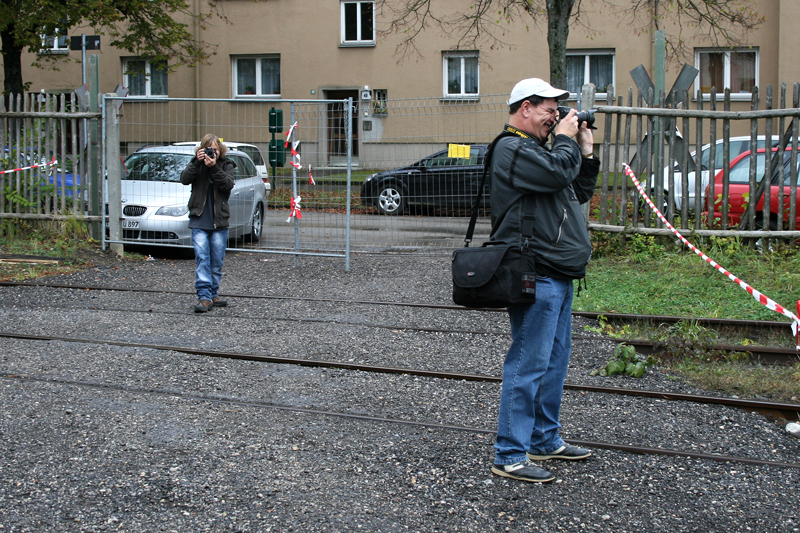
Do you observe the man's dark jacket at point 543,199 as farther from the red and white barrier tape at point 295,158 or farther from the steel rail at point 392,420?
the red and white barrier tape at point 295,158

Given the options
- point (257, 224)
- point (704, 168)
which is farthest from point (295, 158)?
point (704, 168)

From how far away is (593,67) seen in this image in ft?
82.0

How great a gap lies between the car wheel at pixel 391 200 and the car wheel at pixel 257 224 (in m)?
2.25

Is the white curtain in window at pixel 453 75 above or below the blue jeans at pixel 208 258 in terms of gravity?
above

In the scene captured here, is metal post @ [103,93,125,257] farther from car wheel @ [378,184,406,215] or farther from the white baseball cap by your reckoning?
the white baseball cap

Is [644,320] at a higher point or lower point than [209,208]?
lower

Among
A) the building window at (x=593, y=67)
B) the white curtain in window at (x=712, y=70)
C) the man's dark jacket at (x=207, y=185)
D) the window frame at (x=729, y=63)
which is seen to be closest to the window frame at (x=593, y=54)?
the building window at (x=593, y=67)

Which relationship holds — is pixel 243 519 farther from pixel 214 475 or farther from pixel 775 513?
pixel 775 513

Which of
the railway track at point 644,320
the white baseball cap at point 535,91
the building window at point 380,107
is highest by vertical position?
the building window at point 380,107

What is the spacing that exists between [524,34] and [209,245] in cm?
1873

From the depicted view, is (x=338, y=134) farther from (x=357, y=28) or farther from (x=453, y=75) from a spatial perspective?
(x=357, y=28)

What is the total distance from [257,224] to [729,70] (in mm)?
18270

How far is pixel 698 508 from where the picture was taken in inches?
145

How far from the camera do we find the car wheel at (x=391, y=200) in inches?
418
